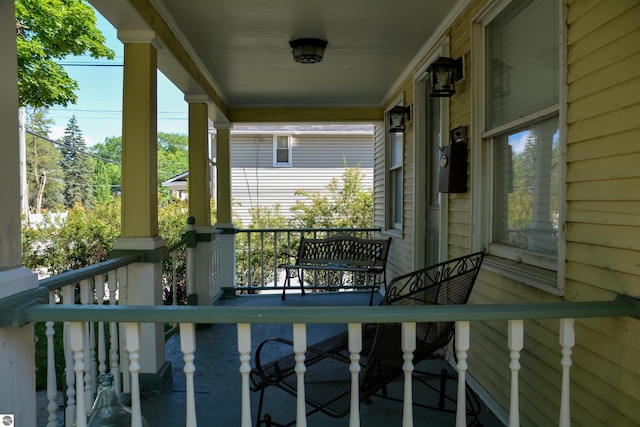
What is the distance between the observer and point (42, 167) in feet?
86.1

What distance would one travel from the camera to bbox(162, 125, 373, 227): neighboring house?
12070mm

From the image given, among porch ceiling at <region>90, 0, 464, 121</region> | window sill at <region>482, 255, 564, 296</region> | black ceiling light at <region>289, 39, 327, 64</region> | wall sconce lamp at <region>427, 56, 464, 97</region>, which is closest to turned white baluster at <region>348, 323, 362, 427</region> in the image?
window sill at <region>482, 255, 564, 296</region>

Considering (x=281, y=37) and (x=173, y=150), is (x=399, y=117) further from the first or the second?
(x=173, y=150)

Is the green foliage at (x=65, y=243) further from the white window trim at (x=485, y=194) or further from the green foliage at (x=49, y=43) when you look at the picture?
the white window trim at (x=485, y=194)

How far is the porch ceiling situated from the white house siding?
257 inches

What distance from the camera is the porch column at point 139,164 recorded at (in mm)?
2881

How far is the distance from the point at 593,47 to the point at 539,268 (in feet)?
3.43

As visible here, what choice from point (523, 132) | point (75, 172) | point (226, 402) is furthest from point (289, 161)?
point (75, 172)

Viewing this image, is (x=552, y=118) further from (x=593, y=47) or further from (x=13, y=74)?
(x=13, y=74)

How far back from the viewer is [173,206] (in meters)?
9.41

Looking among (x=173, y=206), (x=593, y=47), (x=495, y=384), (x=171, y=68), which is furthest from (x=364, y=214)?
(x=593, y=47)

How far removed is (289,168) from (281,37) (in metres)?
8.55

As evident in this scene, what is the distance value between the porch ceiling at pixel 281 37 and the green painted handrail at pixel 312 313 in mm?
1805

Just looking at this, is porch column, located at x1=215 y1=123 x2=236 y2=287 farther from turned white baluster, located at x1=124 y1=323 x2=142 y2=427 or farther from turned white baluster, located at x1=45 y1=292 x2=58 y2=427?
turned white baluster, located at x1=124 y1=323 x2=142 y2=427
